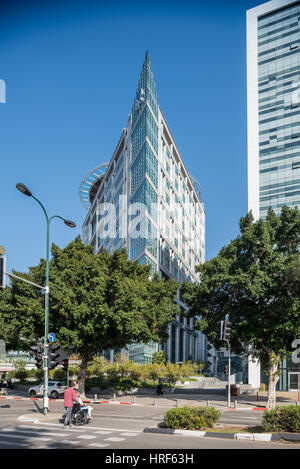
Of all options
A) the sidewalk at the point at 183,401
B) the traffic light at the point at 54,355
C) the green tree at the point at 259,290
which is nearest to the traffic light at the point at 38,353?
the traffic light at the point at 54,355

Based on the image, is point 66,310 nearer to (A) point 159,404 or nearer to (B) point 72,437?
(A) point 159,404

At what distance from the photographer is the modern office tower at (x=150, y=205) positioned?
73.9 meters

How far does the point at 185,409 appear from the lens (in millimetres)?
16281

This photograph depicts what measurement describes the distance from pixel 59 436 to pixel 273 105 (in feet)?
241

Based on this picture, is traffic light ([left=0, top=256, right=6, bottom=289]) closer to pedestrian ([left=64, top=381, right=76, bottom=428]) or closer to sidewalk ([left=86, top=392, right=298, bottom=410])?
pedestrian ([left=64, top=381, right=76, bottom=428])

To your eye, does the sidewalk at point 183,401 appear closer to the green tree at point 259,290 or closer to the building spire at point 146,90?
the green tree at point 259,290

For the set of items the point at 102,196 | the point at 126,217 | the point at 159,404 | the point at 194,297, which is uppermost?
the point at 102,196

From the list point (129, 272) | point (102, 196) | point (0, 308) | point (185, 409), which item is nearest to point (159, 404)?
point (129, 272)

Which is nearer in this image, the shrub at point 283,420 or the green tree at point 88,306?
the shrub at point 283,420

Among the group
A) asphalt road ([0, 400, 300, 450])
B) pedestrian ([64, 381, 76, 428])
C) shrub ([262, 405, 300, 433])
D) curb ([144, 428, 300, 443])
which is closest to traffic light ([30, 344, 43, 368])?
asphalt road ([0, 400, 300, 450])

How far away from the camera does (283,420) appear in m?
14.9

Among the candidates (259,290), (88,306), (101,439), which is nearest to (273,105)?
(259,290)

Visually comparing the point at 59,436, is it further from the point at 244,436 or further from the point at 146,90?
the point at 146,90
